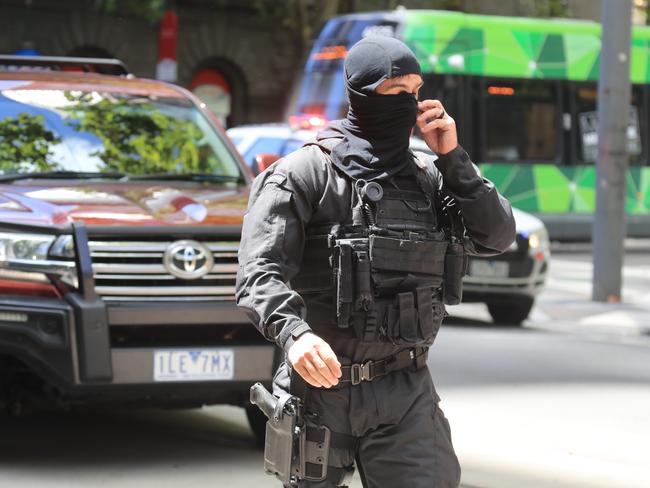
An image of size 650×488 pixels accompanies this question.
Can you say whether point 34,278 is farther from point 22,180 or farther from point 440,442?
point 440,442

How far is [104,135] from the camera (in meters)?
7.37

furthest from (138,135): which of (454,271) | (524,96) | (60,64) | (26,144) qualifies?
(524,96)

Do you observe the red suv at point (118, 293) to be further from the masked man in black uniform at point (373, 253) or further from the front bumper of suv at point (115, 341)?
the masked man in black uniform at point (373, 253)

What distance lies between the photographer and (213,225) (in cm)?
642

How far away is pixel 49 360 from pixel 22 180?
1.15 meters

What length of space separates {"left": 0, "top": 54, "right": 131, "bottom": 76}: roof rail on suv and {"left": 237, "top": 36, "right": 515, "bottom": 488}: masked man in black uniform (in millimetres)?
4469

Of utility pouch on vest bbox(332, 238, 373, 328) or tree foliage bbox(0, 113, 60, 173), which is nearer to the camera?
utility pouch on vest bbox(332, 238, 373, 328)

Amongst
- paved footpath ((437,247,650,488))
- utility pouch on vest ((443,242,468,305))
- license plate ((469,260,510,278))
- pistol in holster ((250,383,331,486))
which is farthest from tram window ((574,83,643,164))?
pistol in holster ((250,383,331,486))

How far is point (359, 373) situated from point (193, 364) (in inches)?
101

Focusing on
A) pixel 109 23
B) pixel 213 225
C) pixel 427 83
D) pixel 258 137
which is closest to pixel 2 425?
pixel 213 225

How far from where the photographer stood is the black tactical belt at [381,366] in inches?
149

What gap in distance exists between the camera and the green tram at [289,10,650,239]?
2038cm

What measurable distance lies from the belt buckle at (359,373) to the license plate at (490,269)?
8.76 m

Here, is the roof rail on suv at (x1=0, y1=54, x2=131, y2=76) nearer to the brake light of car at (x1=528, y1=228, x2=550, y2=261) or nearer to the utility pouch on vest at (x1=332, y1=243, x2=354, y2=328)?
the utility pouch on vest at (x1=332, y1=243, x2=354, y2=328)
